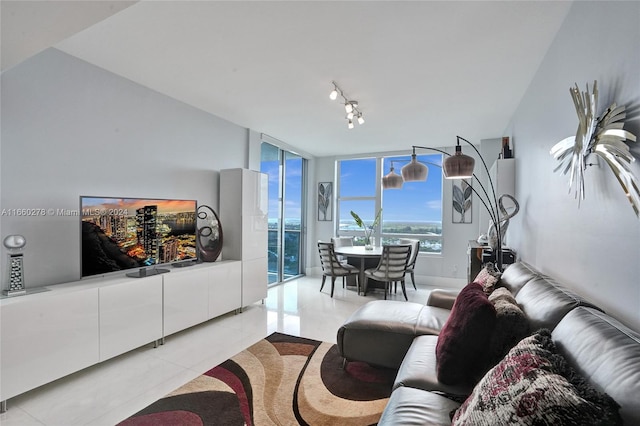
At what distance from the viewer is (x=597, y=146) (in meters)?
1.42

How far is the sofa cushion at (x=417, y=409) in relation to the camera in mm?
1294

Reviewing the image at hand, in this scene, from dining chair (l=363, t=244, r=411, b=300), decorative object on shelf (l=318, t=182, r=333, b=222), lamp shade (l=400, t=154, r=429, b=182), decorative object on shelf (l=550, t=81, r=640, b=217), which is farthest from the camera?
decorative object on shelf (l=318, t=182, r=333, b=222)

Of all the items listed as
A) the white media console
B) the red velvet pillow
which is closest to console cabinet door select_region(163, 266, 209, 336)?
the white media console

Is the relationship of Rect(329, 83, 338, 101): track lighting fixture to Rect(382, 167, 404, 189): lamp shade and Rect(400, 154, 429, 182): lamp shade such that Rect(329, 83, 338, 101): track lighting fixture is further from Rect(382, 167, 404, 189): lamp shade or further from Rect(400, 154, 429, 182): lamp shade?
Rect(382, 167, 404, 189): lamp shade

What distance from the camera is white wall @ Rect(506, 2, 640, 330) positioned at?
1262 mm

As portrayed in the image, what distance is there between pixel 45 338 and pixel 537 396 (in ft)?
9.65

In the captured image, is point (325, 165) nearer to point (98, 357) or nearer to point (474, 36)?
point (474, 36)

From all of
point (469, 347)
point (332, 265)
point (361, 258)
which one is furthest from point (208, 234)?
point (469, 347)

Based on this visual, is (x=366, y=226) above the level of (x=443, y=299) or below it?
above

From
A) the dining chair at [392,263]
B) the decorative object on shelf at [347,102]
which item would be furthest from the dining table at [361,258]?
the decorative object on shelf at [347,102]

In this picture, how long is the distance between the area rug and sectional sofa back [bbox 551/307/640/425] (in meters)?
1.32

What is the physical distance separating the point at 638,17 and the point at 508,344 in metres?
1.49

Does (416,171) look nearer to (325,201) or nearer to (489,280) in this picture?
(489,280)

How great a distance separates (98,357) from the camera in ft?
8.20
